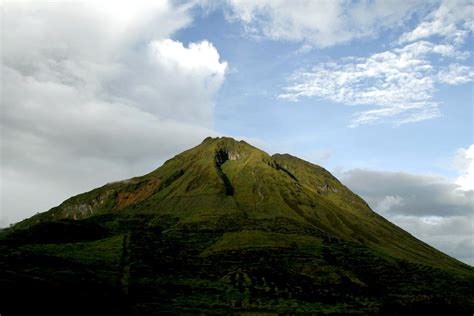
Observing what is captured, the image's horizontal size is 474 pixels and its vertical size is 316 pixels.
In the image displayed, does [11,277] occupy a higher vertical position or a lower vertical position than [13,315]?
higher

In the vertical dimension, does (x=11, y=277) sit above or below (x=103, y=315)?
above

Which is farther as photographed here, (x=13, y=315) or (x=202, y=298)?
(x=202, y=298)

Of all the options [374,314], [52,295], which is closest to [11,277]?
[52,295]

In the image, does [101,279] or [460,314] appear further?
[101,279]

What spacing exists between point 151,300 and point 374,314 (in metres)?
90.0

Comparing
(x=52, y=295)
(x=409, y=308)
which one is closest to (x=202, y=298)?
(x=52, y=295)

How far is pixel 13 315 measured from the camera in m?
127

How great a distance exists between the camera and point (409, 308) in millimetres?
180625

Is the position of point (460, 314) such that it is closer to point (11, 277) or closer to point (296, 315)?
point (296, 315)

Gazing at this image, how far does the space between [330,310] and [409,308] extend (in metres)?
32.3

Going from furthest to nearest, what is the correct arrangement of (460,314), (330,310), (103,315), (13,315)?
1. (330,310)
2. (460,314)
3. (103,315)
4. (13,315)

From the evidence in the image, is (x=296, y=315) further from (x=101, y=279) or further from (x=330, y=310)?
(x=101, y=279)

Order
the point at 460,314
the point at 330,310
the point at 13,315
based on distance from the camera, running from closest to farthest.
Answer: the point at 13,315 < the point at 460,314 < the point at 330,310

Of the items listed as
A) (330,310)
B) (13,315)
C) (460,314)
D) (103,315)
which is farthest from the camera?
(330,310)
